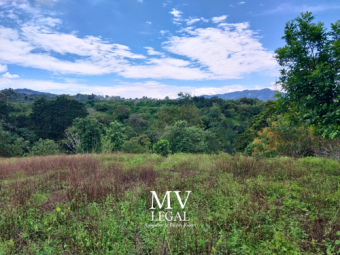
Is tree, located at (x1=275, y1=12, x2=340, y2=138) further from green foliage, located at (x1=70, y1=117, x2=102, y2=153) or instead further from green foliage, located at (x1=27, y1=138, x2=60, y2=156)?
green foliage, located at (x1=27, y1=138, x2=60, y2=156)

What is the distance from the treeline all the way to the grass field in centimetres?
1107

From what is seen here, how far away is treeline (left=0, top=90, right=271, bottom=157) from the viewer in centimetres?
1587

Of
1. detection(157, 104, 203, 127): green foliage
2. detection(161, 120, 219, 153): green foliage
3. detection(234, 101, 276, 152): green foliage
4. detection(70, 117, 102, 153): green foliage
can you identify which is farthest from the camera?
detection(157, 104, 203, 127): green foliage

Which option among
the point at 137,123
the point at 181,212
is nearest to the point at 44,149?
the point at 181,212

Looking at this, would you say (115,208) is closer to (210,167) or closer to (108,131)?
(210,167)

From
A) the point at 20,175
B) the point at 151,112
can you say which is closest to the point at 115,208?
the point at 20,175

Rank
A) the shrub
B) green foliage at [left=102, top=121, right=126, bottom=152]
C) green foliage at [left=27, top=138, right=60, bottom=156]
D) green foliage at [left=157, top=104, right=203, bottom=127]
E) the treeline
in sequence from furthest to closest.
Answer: green foliage at [left=157, top=104, right=203, bottom=127] → green foliage at [left=27, top=138, right=60, bottom=156] → the treeline → green foliage at [left=102, top=121, right=126, bottom=152] → the shrub

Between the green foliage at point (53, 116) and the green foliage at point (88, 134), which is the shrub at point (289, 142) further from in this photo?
the green foliage at point (53, 116)

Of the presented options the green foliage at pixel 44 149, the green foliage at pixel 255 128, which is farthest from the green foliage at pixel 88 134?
the green foliage at pixel 255 128

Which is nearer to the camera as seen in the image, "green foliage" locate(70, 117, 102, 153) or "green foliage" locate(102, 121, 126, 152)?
"green foliage" locate(70, 117, 102, 153)

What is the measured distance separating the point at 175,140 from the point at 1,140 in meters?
19.2

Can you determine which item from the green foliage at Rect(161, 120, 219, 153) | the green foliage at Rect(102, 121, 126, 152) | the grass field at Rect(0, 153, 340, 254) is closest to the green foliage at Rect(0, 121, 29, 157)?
the green foliage at Rect(102, 121, 126, 152)

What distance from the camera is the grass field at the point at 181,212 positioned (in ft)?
8.11

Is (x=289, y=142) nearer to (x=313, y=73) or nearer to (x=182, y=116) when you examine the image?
(x=313, y=73)
